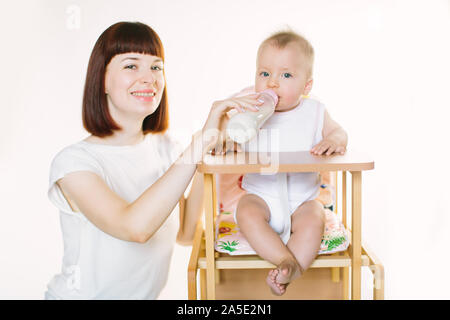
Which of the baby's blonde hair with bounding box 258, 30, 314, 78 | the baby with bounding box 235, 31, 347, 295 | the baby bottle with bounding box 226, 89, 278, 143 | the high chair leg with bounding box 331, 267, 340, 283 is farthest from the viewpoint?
the high chair leg with bounding box 331, 267, 340, 283

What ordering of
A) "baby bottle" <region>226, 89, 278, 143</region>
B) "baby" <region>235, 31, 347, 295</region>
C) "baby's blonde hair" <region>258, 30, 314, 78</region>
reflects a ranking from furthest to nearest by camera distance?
"baby's blonde hair" <region>258, 30, 314, 78</region>, "baby" <region>235, 31, 347, 295</region>, "baby bottle" <region>226, 89, 278, 143</region>

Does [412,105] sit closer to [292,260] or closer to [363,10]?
[363,10]

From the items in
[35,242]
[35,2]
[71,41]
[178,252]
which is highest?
[35,2]

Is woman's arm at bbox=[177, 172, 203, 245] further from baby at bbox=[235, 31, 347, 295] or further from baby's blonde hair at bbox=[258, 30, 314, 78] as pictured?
baby's blonde hair at bbox=[258, 30, 314, 78]

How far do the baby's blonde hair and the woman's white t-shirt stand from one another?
44 centimetres

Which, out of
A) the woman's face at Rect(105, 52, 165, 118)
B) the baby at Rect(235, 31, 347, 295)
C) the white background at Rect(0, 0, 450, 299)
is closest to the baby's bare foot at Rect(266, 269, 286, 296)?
the baby at Rect(235, 31, 347, 295)

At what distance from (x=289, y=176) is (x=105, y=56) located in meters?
0.54

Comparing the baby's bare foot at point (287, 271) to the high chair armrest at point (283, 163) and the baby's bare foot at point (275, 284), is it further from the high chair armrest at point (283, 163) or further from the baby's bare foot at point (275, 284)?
the high chair armrest at point (283, 163)

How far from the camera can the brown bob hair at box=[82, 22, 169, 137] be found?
Answer: 1.00 meters

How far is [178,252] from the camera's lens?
178cm

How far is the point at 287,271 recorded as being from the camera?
2.87 feet

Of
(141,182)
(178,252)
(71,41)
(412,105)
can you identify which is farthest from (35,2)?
(412,105)

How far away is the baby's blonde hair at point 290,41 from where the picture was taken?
1.04m

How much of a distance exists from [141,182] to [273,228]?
14.3 inches
